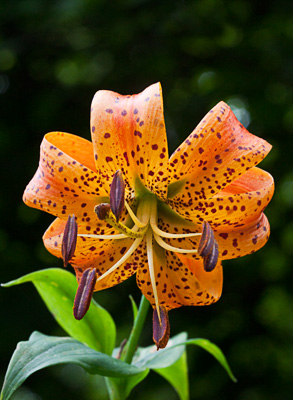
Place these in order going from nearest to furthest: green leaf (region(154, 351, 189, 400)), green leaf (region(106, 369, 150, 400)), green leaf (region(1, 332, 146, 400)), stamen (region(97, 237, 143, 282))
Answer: green leaf (region(1, 332, 146, 400))
stamen (region(97, 237, 143, 282))
green leaf (region(106, 369, 150, 400))
green leaf (region(154, 351, 189, 400))

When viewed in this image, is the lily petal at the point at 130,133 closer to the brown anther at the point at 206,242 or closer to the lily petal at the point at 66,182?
the lily petal at the point at 66,182

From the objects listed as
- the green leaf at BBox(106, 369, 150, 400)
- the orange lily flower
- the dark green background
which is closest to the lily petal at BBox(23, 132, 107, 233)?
the orange lily flower

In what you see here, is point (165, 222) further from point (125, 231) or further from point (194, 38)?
point (194, 38)

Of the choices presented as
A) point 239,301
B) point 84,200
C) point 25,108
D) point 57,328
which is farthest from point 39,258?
point 84,200

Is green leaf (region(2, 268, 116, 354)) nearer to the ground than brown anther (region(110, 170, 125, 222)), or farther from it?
nearer to the ground

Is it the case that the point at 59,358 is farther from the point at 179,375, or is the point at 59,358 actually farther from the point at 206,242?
the point at 179,375

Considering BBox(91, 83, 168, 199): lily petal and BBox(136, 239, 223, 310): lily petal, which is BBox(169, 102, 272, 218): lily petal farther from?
BBox(136, 239, 223, 310): lily petal

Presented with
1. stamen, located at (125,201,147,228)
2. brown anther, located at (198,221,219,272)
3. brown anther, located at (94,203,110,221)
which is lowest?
brown anther, located at (198,221,219,272)

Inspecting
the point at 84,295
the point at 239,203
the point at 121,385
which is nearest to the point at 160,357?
the point at 121,385
